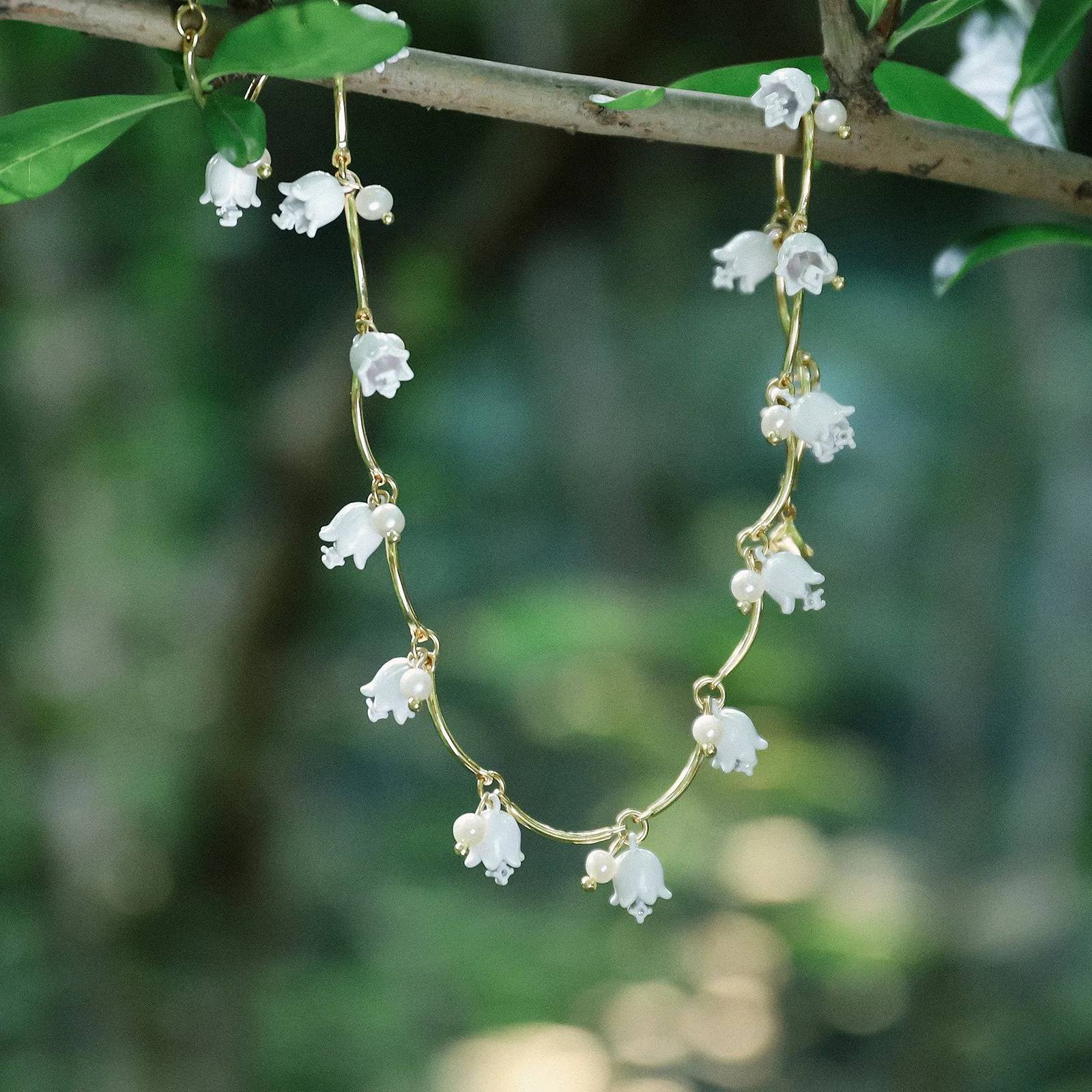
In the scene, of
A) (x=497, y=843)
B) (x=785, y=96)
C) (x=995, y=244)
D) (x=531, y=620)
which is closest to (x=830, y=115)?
(x=785, y=96)

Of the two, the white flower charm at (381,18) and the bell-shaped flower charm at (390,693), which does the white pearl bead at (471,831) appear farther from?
the white flower charm at (381,18)

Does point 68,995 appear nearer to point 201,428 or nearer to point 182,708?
point 182,708

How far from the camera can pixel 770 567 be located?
1.32 feet

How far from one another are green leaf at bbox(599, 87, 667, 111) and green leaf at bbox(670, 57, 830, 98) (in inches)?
2.3

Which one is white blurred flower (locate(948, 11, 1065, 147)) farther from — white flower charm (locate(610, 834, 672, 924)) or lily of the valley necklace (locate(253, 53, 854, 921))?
white flower charm (locate(610, 834, 672, 924))

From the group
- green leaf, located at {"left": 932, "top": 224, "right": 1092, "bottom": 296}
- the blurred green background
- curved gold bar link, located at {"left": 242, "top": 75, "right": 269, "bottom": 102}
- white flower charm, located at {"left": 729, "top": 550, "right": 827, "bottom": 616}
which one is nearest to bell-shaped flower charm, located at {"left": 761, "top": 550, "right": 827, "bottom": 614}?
white flower charm, located at {"left": 729, "top": 550, "right": 827, "bottom": 616}

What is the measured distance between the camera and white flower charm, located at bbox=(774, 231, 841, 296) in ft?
1.16

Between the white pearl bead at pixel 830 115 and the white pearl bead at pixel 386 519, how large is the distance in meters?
0.17

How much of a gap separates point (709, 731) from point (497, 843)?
0.08 m

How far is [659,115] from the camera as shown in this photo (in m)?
0.32

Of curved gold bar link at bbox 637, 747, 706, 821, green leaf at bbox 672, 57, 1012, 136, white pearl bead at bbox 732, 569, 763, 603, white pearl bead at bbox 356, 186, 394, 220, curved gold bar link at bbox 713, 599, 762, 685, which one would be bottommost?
curved gold bar link at bbox 637, 747, 706, 821

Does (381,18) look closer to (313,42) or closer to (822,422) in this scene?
(313,42)

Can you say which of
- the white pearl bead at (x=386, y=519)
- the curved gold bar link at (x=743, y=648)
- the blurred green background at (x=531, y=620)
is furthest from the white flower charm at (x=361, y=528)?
the blurred green background at (x=531, y=620)

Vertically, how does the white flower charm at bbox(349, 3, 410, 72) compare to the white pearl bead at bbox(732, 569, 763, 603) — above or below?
above
